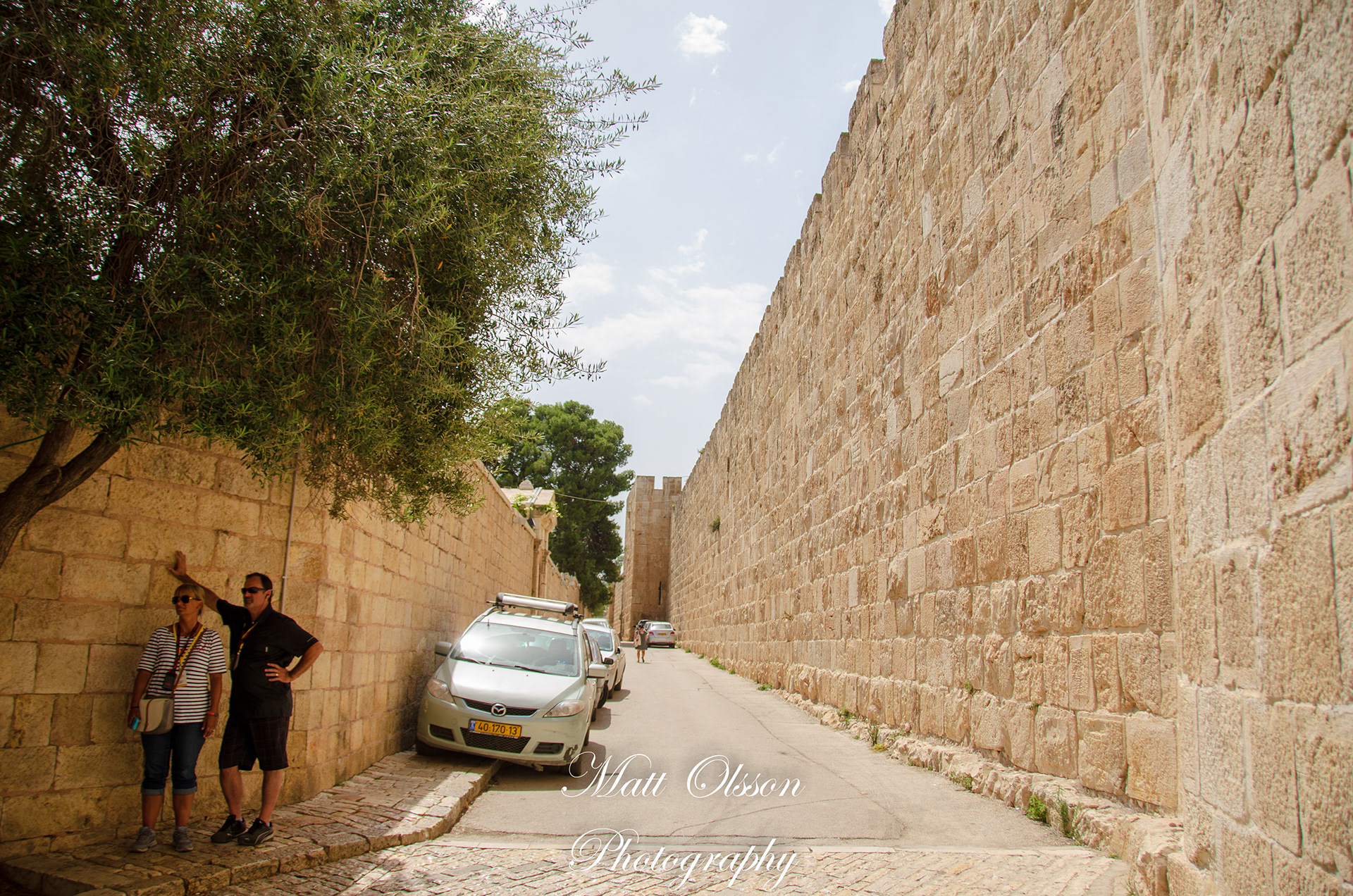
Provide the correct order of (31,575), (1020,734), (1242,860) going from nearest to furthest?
(1242,860) < (31,575) < (1020,734)

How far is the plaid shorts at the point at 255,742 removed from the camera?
16.4 ft

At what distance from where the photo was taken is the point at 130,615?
4922 millimetres

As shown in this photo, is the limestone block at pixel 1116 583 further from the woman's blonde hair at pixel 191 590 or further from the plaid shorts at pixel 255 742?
the woman's blonde hair at pixel 191 590

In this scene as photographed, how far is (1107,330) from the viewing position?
4910 mm

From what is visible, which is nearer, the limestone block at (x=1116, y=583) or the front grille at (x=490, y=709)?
the limestone block at (x=1116, y=583)

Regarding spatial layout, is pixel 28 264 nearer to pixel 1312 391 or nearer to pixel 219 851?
pixel 219 851

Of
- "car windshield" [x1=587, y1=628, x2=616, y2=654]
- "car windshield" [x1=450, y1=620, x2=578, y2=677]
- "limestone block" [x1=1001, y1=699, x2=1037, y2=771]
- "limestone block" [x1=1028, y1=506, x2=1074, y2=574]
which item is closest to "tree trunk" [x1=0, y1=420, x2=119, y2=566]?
"car windshield" [x1=450, y1=620, x2=578, y2=677]

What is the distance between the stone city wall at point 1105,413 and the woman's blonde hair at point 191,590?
483 cm

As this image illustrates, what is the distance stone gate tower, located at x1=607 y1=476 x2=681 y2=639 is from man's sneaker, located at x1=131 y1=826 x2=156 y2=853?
3548 cm

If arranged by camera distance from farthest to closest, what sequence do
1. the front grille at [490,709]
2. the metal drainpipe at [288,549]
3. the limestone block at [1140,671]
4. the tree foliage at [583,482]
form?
the tree foliage at [583,482] < the front grille at [490,709] < the metal drainpipe at [288,549] < the limestone block at [1140,671]

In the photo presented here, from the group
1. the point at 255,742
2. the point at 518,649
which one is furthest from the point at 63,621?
the point at 518,649

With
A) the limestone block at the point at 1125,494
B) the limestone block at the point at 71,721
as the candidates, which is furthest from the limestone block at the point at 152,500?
the limestone block at the point at 1125,494

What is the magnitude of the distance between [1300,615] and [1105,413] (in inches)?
114

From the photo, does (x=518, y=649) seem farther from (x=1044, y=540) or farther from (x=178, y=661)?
(x=1044, y=540)
